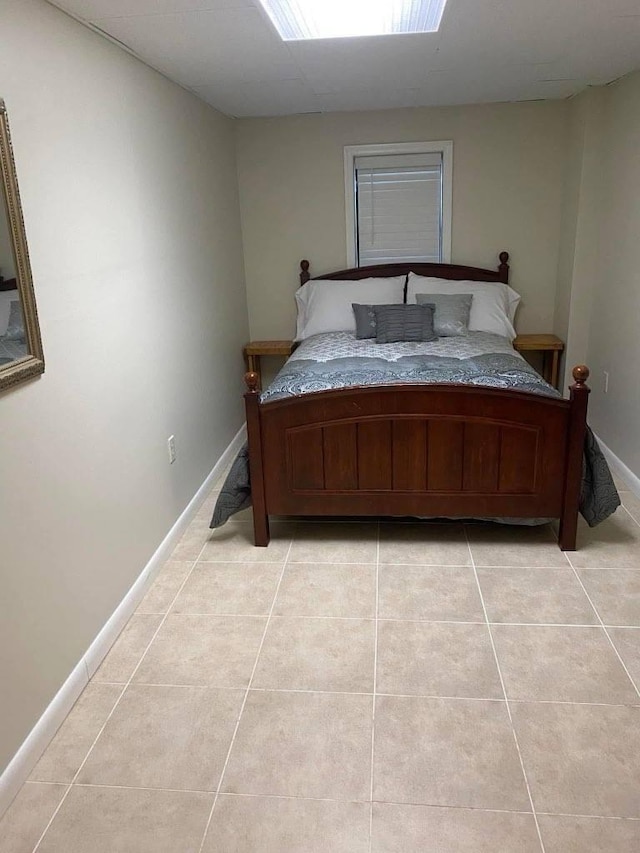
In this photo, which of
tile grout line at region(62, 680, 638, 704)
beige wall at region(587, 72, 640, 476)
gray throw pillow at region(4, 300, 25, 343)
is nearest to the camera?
gray throw pillow at region(4, 300, 25, 343)

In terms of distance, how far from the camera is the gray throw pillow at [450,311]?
4016mm

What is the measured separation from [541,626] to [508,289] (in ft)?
8.55

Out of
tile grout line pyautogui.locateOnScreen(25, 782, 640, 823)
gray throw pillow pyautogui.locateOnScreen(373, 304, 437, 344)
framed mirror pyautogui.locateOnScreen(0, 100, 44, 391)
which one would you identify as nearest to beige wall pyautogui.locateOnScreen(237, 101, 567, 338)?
gray throw pillow pyautogui.locateOnScreen(373, 304, 437, 344)

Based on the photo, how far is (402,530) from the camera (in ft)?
→ 10.3

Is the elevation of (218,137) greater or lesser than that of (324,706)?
greater

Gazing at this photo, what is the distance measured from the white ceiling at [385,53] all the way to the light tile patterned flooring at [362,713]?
209 centimetres

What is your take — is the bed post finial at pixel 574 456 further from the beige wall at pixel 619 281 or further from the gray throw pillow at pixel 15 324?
the gray throw pillow at pixel 15 324

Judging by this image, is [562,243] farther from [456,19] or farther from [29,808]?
[29,808]

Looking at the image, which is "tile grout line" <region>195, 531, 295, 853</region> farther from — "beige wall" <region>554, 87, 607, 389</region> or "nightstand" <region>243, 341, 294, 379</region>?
"beige wall" <region>554, 87, 607, 389</region>

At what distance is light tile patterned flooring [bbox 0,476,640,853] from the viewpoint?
64.5 inches

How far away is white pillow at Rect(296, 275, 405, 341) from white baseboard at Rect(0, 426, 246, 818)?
159 centimetres

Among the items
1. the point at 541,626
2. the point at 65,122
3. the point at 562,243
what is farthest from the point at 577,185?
the point at 65,122

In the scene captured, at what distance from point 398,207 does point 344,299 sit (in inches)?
30.2

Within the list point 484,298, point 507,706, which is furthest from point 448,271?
point 507,706
